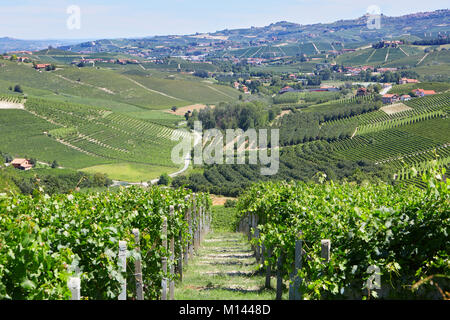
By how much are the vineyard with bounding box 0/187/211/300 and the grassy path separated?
2.90 feet

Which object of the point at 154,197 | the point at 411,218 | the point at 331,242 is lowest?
the point at 154,197

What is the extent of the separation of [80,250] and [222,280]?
4.70 m

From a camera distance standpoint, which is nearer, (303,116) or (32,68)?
(303,116)

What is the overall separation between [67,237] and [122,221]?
1.65 metres

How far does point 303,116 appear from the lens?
93750mm

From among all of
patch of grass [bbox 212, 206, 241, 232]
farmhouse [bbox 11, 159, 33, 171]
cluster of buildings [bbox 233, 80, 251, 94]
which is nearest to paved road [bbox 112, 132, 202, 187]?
farmhouse [bbox 11, 159, 33, 171]

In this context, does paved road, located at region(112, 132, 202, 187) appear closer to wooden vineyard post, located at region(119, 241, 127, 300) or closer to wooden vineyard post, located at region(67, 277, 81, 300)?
wooden vineyard post, located at region(119, 241, 127, 300)

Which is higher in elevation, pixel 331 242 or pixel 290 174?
pixel 331 242

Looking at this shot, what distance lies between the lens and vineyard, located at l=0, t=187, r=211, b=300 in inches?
134

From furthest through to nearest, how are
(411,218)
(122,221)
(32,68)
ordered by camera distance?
1. (32,68)
2. (122,221)
3. (411,218)

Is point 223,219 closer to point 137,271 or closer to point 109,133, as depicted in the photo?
point 137,271

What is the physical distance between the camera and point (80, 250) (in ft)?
15.5

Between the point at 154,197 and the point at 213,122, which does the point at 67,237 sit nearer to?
the point at 154,197
